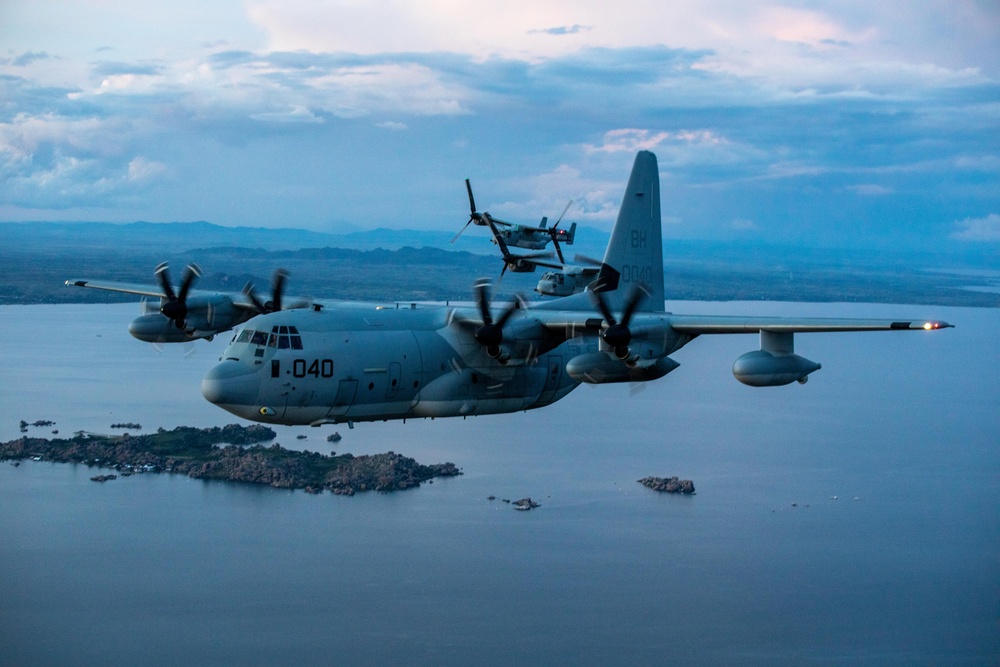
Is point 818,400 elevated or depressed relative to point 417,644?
elevated

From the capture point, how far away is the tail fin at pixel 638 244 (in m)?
40.8

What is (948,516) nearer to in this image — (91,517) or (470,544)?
(470,544)

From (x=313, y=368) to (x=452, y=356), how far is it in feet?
16.4

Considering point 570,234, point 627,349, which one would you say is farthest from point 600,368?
point 570,234

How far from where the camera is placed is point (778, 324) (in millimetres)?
33438

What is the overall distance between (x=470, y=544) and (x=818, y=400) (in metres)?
67.6

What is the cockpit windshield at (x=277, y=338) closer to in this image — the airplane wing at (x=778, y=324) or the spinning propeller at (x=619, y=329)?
the spinning propeller at (x=619, y=329)

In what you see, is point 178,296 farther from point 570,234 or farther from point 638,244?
point 570,234

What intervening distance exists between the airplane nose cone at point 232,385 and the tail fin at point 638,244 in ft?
48.8

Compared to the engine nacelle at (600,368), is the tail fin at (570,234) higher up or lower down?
higher up

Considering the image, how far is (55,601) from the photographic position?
8619cm

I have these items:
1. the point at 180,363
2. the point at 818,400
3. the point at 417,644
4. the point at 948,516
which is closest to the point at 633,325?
the point at 417,644

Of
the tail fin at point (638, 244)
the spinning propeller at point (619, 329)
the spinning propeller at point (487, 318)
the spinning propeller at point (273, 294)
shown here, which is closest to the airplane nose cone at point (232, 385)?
the spinning propeller at point (273, 294)

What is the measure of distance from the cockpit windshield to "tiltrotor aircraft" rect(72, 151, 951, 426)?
34 millimetres
